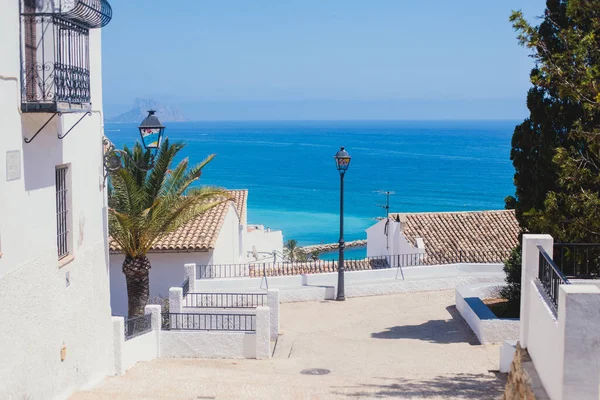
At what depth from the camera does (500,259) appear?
27.0m

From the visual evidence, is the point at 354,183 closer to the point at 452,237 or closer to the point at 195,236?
the point at 452,237

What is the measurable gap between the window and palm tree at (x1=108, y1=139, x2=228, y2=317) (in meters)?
5.39

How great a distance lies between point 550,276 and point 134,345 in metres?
9.06

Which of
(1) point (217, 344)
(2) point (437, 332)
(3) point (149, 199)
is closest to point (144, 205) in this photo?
(3) point (149, 199)

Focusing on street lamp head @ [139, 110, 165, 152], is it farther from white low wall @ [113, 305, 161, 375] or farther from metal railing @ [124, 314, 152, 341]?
metal railing @ [124, 314, 152, 341]

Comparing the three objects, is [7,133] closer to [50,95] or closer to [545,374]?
[50,95]

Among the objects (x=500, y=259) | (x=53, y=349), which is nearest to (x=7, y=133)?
(x=53, y=349)

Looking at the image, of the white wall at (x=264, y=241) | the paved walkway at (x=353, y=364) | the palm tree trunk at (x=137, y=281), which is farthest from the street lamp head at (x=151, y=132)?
the white wall at (x=264, y=241)

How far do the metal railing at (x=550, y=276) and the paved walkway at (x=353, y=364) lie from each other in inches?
126

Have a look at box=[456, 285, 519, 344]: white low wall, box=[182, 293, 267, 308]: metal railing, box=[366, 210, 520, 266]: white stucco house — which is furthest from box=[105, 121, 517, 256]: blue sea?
box=[456, 285, 519, 344]: white low wall

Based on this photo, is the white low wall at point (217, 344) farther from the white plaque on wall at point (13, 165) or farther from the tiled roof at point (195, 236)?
the white plaque on wall at point (13, 165)

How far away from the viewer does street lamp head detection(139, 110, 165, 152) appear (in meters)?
12.9

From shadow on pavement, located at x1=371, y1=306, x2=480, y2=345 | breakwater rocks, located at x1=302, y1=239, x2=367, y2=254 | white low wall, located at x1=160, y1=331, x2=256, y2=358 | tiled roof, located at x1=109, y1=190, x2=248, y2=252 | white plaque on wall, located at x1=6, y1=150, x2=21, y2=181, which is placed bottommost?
breakwater rocks, located at x1=302, y1=239, x2=367, y2=254

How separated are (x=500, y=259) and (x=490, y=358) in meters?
12.8
